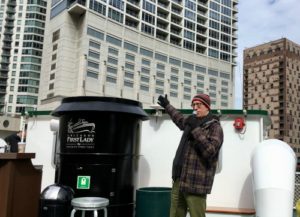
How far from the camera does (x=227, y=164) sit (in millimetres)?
6250

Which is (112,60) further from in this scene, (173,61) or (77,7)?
(173,61)

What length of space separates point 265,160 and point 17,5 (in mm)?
143313

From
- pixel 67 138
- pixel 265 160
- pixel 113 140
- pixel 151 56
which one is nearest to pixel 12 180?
pixel 67 138

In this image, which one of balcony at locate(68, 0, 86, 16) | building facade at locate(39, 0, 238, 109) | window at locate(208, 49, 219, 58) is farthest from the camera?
window at locate(208, 49, 219, 58)

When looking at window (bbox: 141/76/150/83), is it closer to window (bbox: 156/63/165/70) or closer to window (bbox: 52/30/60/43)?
window (bbox: 156/63/165/70)

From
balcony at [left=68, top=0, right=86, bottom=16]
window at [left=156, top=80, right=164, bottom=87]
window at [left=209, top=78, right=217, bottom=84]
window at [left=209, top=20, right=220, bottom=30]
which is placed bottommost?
window at [left=156, top=80, right=164, bottom=87]

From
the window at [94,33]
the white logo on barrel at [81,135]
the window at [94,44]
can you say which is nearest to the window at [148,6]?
the window at [94,33]

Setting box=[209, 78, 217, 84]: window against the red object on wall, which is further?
box=[209, 78, 217, 84]: window

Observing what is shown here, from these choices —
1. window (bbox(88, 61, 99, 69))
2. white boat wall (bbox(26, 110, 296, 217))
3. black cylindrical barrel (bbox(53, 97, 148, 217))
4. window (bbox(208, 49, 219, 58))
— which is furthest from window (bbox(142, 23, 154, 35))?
black cylindrical barrel (bbox(53, 97, 148, 217))

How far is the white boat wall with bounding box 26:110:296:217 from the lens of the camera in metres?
6.09

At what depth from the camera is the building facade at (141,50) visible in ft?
268

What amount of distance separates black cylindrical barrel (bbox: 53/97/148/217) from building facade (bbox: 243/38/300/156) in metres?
139

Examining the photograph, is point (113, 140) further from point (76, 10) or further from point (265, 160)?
point (76, 10)

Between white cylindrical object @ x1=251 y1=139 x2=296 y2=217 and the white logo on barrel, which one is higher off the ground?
the white logo on barrel
